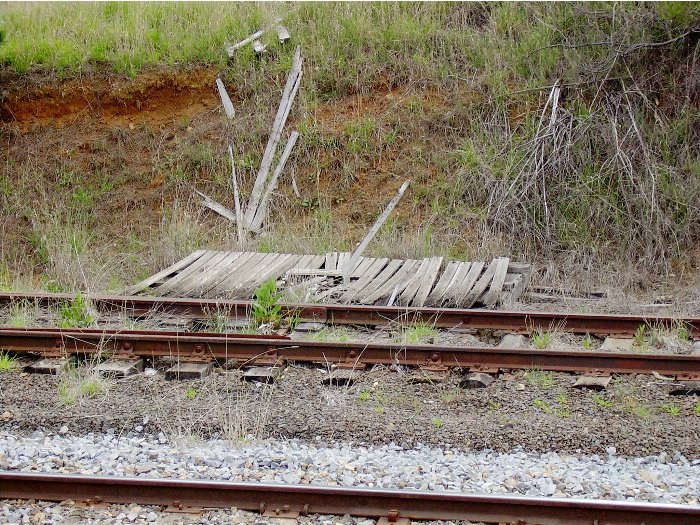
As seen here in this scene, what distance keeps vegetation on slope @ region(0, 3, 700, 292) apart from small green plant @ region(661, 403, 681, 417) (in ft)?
15.9

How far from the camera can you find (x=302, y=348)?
24.0ft

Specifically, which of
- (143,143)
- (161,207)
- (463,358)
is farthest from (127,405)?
(143,143)

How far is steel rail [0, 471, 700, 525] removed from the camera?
4395mm

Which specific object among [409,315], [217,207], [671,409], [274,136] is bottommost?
[671,409]

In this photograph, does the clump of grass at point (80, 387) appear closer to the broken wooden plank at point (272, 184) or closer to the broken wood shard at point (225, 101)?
the broken wooden plank at point (272, 184)

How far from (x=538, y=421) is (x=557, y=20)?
31.9ft

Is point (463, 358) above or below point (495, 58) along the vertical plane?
below

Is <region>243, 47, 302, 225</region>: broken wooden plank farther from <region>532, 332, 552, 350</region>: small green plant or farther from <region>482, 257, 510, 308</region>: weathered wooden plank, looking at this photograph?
<region>532, 332, 552, 350</region>: small green plant

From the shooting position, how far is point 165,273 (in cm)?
1035

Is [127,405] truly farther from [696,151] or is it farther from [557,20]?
[557,20]

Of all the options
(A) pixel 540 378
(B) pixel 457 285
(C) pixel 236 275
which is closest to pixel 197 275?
(C) pixel 236 275

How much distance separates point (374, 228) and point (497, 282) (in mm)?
2747

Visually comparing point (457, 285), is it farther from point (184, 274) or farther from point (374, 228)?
point (184, 274)

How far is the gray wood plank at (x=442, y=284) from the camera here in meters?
9.12
